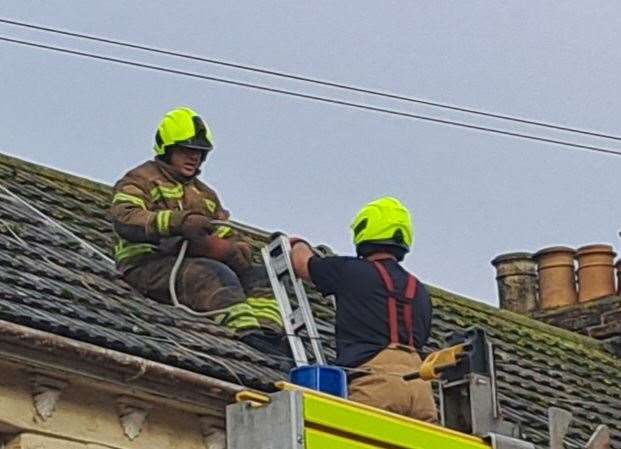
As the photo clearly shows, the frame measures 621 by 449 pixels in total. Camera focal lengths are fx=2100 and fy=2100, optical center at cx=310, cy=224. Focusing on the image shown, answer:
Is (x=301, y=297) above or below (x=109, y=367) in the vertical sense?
above

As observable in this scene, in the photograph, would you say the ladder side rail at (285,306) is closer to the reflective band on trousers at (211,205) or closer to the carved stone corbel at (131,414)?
the carved stone corbel at (131,414)

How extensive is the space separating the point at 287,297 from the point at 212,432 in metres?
0.94

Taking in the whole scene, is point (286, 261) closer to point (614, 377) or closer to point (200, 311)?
point (200, 311)

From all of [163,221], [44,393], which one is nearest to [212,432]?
[44,393]

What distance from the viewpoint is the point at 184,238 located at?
41.2 ft

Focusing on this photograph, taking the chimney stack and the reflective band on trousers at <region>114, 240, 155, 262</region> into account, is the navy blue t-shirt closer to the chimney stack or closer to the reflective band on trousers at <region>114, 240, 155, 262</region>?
the reflective band on trousers at <region>114, 240, 155, 262</region>

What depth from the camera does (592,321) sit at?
1962cm

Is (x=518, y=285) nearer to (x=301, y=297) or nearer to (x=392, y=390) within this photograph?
(x=301, y=297)

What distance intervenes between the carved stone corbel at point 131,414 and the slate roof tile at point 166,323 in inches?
10.1

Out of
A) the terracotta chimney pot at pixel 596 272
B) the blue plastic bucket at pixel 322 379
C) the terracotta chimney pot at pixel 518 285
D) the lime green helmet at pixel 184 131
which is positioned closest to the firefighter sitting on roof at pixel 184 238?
the lime green helmet at pixel 184 131

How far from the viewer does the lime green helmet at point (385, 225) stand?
35.3 ft

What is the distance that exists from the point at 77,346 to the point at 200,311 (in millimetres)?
2350

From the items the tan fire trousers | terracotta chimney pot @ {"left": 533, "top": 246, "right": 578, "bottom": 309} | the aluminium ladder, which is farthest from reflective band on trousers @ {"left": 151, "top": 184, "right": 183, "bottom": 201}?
terracotta chimney pot @ {"left": 533, "top": 246, "right": 578, "bottom": 309}

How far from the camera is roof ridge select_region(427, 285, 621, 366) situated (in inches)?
723
